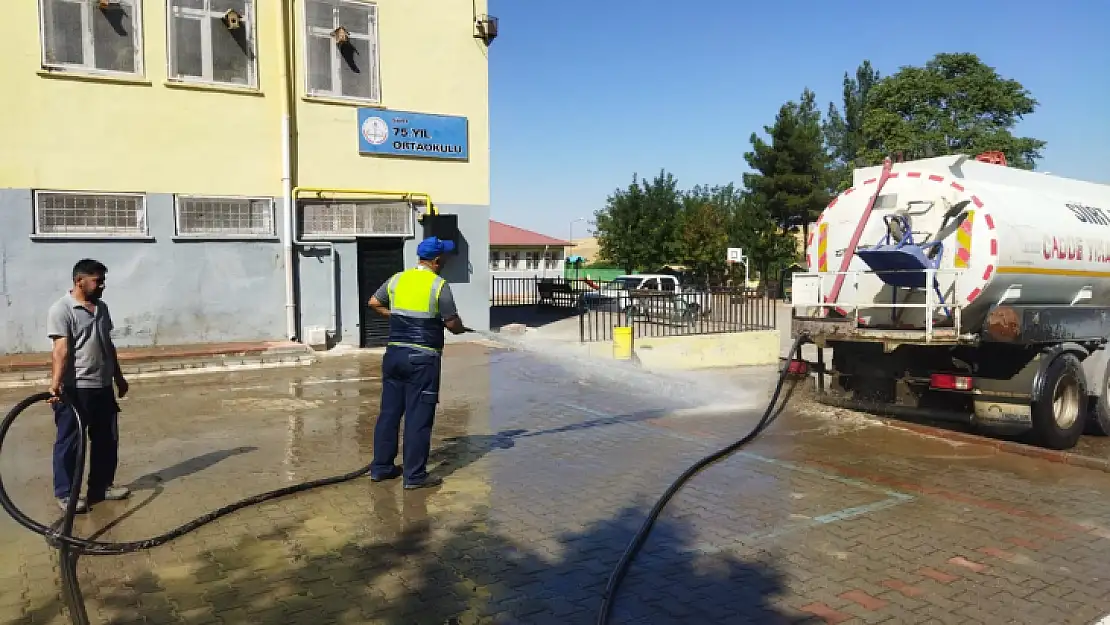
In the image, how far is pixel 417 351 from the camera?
6.00 meters

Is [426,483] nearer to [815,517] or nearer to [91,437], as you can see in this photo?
[91,437]

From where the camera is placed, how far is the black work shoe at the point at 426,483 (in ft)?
20.0

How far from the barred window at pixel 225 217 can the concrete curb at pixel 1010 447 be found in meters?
11.0

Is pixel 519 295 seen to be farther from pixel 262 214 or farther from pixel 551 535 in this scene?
pixel 551 535

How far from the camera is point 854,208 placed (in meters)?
9.13

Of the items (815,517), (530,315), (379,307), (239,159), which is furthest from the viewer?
(530,315)

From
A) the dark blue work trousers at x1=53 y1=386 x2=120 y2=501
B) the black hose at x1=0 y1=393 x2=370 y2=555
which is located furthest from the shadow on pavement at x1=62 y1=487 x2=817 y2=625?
the dark blue work trousers at x1=53 y1=386 x2=120 y2=501

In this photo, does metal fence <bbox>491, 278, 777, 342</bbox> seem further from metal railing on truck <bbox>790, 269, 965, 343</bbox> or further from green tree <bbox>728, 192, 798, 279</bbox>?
green tree <bbox>728, 192, 798, 279</bbox>

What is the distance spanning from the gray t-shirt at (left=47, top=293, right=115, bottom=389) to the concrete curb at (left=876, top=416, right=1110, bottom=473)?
766cm

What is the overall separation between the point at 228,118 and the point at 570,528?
1180 centimetres

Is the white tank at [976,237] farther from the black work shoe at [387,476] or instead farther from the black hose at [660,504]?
the black work shoe at [387,476]

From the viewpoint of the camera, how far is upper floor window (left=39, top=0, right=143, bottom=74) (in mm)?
12883

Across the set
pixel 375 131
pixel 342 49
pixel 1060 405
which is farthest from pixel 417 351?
pixel 342 49

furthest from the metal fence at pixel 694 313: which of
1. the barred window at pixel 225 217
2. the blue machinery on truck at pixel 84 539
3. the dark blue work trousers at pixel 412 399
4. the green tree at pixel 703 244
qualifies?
the green tree at pixel 703 244
